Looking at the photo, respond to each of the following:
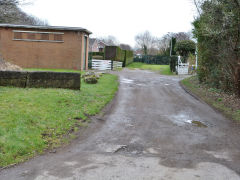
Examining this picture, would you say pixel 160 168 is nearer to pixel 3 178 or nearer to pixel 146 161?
pixel 146 161

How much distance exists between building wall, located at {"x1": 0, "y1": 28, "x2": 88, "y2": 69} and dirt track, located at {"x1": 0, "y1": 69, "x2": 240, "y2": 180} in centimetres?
1559

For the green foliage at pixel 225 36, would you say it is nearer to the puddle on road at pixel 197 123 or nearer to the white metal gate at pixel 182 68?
the puddle on road at pixel 197 123

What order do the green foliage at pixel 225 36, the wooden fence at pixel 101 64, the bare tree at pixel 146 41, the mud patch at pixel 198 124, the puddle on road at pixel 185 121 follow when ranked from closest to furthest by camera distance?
the mud patch at pixel 198 124 < the puddle on road at pixel 185 121 < the green foliage at pixel 225 36 < the wooden fence at pixel 101 64 < the bare tree at pixel 146 41

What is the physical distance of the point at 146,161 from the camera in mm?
5109

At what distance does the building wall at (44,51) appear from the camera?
954 inches

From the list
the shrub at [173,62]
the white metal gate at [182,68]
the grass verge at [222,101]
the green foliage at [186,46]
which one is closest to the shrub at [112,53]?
the shrub at [173,62]

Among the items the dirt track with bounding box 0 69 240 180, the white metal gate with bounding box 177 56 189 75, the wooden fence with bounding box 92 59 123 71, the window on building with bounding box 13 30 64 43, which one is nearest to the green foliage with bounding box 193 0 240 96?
the dirt track with bounding box 0 69 240 180

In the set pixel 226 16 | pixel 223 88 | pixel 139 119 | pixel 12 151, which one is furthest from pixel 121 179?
pixel 223 88

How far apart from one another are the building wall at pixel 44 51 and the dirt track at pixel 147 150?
614 inches

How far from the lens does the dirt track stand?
4.55 meters

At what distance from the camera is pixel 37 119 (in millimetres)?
7121

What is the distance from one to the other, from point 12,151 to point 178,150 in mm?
3330

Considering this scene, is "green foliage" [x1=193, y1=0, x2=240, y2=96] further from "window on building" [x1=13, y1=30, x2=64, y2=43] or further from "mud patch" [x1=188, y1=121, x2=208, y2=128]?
"window on building" [x1=13, y1=30, x2=64, y2=43]

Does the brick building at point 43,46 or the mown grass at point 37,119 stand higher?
Result: the brick building at point 43,46
